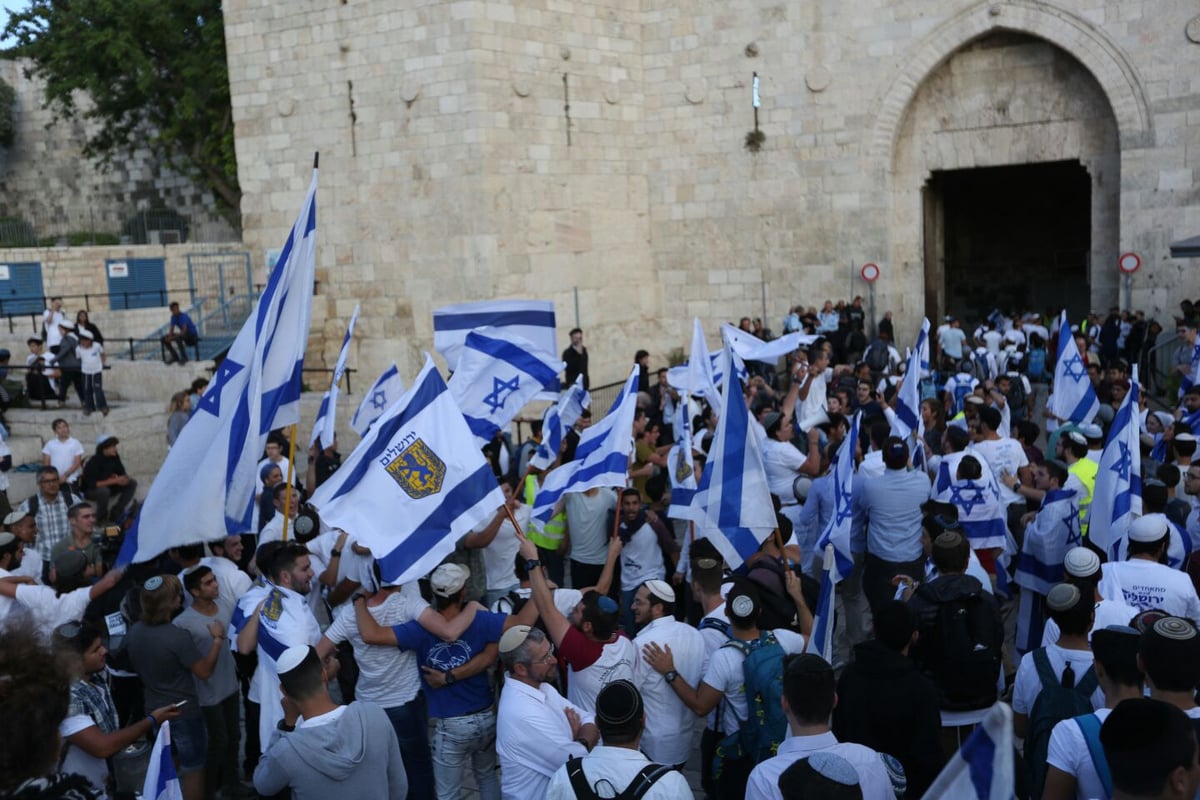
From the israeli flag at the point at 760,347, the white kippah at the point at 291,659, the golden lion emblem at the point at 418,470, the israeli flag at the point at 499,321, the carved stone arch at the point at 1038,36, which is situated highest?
the carved stone arch at the point at 1038,36

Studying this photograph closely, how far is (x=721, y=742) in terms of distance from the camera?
4.92 meters

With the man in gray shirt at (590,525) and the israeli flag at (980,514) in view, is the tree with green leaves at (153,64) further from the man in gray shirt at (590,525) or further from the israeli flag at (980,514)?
the israeli flag at (980,514)

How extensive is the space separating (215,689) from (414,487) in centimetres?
148

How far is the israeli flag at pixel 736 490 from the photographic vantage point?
5852mm

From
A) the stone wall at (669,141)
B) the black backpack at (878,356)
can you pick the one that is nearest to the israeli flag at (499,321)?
the black backpack at (878,356)

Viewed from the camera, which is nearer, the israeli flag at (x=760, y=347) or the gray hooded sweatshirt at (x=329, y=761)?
the gray hooded sweatshirt at (x=329, y=761)

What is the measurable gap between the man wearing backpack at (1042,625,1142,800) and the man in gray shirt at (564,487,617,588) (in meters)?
4.06

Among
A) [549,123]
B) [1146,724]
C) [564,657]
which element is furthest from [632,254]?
[1146,724]

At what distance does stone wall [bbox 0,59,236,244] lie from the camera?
32625mm

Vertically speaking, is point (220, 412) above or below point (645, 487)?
above

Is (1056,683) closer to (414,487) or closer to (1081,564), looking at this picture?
(1081,564)

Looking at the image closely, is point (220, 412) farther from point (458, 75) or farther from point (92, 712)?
point (458, 75)

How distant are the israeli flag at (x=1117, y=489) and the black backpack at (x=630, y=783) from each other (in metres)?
3.69

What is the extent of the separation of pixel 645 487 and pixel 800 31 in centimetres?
1265
